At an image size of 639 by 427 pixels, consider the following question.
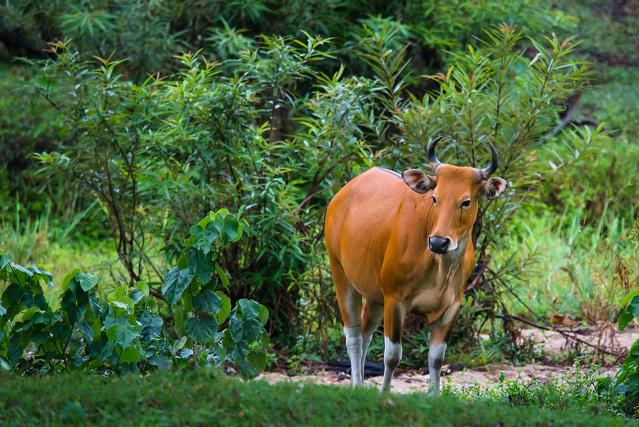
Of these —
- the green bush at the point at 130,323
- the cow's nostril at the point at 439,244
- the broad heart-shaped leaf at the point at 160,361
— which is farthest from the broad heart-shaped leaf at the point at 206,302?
the cow's nostril at the point at 439,244

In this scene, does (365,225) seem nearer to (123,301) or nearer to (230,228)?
(230,228)

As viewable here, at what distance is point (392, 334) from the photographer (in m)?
6.71

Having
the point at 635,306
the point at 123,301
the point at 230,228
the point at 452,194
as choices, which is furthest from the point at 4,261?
the point at 635,306

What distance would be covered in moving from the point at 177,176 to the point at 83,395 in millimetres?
3600

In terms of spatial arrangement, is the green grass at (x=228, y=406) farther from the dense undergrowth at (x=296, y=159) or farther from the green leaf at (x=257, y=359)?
the dense undergrowth at (x=296, y=159)

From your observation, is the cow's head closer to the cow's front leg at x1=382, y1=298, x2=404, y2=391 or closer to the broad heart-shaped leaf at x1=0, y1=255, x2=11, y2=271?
the cow's front leg at x1=382, y1=298, x2=404, y2=391

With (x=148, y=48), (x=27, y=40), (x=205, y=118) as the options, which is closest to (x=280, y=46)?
(x=205, y=118)

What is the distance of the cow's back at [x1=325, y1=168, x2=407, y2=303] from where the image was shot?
7.03m

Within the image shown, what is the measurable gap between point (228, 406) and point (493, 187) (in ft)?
7.75

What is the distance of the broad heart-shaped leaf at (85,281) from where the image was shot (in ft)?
19.9

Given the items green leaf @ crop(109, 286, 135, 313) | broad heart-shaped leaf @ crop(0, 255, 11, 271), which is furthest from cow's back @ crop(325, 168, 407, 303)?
broad heart-shaped leaf @ crop(0, 255, 11, 271)

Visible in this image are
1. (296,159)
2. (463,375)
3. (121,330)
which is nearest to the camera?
(121,330)

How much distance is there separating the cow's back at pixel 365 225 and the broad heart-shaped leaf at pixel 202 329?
3.93ft

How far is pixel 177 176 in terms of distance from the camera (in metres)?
Answer: 8.52
